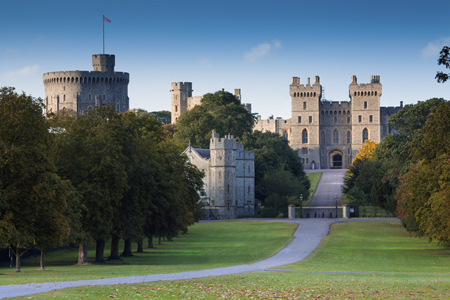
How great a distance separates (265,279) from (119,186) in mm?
12191

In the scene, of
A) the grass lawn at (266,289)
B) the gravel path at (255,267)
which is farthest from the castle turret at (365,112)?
the grass lawn at (266,289)

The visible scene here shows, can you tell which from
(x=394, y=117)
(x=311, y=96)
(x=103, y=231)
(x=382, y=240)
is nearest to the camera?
(x=103, y=231)

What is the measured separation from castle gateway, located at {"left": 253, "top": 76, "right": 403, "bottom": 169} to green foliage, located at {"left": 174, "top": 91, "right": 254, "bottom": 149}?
77.7 feet

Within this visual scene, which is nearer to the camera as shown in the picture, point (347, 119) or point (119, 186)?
point (119, 186)

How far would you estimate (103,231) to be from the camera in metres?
30.5

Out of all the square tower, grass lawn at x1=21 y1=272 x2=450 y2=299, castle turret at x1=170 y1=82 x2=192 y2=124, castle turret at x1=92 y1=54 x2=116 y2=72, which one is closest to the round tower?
castle turret at x1=92 y1=54 x2=116 y2=72

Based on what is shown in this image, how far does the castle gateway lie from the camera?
121m

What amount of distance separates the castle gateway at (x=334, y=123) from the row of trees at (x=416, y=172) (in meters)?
37.0

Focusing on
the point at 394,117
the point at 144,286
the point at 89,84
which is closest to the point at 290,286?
the point at 144,286

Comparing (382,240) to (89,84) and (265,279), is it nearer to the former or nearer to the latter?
(265,279)

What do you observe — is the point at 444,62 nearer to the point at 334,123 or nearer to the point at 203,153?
the point at 203,153

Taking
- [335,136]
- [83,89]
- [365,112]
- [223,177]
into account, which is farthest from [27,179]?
[335,136]

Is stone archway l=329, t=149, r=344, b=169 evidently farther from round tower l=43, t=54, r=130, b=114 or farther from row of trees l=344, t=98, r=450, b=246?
round tower l=43, t=54, r=130, b=114

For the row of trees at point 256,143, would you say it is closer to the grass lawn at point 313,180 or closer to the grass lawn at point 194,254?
the grass lawn at point 313,180
